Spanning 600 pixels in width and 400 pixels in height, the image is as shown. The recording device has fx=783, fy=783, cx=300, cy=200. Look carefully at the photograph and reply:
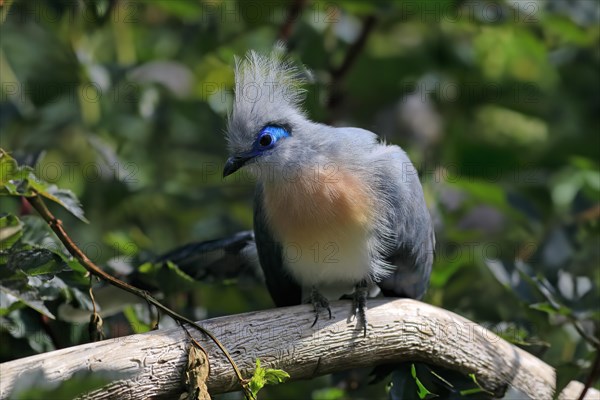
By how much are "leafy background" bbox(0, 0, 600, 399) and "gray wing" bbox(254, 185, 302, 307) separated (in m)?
0.22

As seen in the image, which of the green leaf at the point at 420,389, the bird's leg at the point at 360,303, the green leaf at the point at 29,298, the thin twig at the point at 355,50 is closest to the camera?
the green leaf at the point at 29,298

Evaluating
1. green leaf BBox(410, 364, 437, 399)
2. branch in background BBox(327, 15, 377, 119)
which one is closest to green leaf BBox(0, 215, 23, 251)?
green leaf BBox(410, 364, 437, 399)

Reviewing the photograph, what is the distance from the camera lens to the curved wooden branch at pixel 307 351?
249 cm

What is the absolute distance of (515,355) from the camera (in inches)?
134

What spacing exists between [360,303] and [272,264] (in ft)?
1.87

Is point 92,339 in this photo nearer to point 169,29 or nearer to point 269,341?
point 269,341

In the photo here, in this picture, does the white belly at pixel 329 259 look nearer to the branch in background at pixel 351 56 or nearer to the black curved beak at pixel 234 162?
the black curved beak at pixel 234 162

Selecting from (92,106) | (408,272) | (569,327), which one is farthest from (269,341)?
(92,106)

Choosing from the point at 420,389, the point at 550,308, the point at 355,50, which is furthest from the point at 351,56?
the point at 420,389

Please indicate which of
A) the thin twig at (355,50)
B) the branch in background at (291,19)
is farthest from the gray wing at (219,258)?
the thin twig at (355,50)

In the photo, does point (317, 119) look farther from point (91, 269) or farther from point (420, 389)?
point (91, 269)

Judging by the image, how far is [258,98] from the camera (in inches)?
139

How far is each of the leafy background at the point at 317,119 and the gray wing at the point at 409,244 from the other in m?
0.29

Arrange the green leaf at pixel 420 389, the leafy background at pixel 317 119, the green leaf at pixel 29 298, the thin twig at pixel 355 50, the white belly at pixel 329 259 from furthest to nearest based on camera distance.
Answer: the thin twig at pixel 355 50 < the leafy background at pixel 317 119 < the white belly at pixel 329 259 < the green leaf at pixel 420 389 < the green leaf at pixel 29 298
